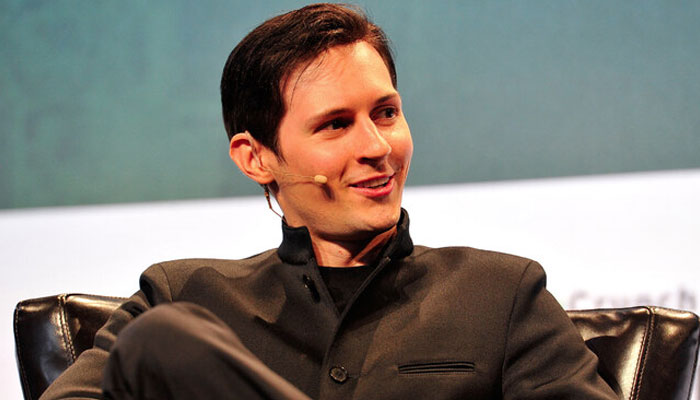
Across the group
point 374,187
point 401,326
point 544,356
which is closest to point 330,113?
point 374,187

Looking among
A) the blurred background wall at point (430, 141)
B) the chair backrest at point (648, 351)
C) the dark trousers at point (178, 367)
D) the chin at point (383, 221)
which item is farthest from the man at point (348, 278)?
the blurred background wall at point (430, 141)

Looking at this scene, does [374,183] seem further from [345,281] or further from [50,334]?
[50,334]

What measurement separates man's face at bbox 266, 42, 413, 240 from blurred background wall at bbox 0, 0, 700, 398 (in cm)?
58

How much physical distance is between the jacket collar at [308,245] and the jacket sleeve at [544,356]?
0.20m

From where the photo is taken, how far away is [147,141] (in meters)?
2.06

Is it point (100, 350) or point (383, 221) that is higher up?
point (383, 221)

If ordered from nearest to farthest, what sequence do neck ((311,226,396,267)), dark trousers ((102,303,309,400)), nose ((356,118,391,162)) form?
dark trousers ((102,303,309,400)) → nose ((356,118,391,162)) → neck ((311,226,396,267))

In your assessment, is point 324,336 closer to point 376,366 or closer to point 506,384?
point 376,366

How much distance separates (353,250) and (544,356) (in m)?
0.36

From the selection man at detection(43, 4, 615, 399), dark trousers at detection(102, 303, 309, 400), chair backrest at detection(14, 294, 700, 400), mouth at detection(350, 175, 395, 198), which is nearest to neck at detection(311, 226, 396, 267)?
man at detection(43, 4, 615, 399)

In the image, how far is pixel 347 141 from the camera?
1.21 metres

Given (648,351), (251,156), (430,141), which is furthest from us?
(430,141)

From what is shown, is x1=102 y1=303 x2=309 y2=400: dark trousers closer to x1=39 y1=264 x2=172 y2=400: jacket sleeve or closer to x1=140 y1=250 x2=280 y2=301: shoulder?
x1=39 y1=264 x2=172 y2=400: jacket sleeve

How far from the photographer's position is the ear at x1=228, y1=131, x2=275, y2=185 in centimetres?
134
